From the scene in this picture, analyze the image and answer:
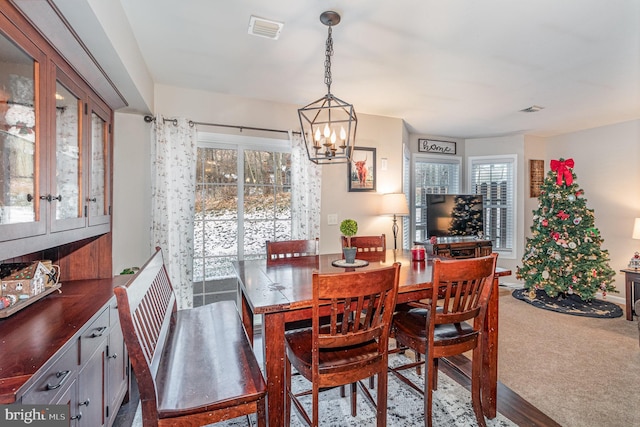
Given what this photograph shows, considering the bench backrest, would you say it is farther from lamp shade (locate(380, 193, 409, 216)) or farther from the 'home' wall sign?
the 'home' wall sign

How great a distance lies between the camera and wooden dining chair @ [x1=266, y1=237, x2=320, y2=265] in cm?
265

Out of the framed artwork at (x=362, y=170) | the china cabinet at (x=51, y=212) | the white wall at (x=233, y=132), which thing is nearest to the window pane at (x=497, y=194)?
the white wall at (x=233, y=132)

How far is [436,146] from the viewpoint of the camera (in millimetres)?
5359

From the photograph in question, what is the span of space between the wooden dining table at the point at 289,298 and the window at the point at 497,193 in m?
3.64

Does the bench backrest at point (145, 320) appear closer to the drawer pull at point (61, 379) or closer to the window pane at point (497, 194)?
the drawer pull at point (61, 379)

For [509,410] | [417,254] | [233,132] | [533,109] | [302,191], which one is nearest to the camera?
[509,410]

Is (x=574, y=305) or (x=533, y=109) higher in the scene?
(x=533, y=109)

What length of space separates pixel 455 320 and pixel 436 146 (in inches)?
165

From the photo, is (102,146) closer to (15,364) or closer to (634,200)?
(15,364)

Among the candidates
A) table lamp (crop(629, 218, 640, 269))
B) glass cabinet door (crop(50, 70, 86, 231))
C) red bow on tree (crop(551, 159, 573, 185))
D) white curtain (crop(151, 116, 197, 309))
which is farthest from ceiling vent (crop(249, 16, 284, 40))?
table lamp (crop(629, 218, 640, 269))

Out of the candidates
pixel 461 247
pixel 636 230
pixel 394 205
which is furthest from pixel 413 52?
pixel 636 230

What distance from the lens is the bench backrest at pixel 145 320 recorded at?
3.84 feet

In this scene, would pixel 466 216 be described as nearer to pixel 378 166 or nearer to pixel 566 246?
pixel 566 246

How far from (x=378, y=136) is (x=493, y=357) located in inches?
116
